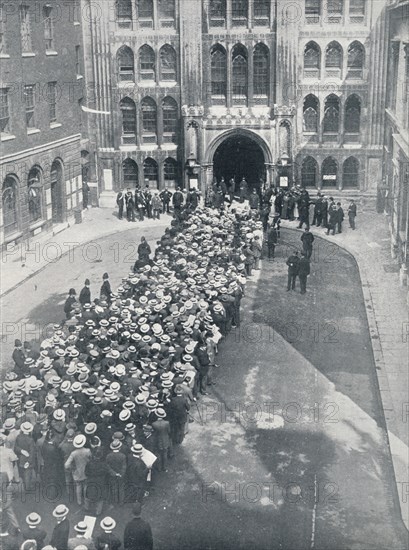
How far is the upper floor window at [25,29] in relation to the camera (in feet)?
106

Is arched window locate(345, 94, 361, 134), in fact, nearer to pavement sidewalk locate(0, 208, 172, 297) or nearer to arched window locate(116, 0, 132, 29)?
pavement sidewalk locate(0, 208, 172, 297)

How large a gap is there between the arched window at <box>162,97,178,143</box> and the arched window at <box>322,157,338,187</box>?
8.89m

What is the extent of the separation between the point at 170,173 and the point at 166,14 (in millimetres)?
8890

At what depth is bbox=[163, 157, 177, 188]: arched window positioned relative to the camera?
43.2 m

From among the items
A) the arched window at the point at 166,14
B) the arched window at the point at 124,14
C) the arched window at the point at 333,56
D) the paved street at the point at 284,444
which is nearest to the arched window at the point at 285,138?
the arched window at the point at 333,56

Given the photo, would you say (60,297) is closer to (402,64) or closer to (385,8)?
(402,64)

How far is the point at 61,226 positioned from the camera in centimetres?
3728

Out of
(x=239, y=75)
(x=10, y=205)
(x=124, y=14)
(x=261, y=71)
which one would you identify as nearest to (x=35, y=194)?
(x=10, y=205)

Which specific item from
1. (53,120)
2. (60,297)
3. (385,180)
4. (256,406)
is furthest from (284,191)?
(256,406)

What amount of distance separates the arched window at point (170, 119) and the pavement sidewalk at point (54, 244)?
5.32 metres

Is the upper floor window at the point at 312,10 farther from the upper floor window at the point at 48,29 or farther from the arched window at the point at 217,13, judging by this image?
the upper floor window at the point at 48,29

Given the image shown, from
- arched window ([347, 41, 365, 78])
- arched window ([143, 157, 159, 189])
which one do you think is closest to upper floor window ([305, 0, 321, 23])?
arched window ([347, 41, 365, 78])

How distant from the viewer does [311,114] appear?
4194cm

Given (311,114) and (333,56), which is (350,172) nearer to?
(311,114)
